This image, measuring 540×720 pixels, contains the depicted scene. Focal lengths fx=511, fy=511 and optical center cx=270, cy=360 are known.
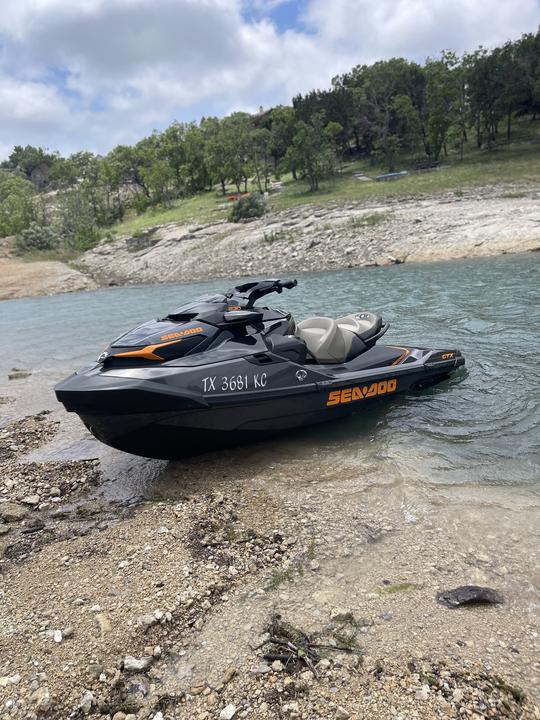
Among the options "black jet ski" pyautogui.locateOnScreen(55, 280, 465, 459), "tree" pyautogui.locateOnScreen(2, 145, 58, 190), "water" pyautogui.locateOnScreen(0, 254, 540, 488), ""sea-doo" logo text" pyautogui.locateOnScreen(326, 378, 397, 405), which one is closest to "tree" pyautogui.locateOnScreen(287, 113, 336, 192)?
"water" pyautogui.locateOnScreen(0, 254, 540, 488)

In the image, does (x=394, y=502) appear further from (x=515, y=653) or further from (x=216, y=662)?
(x=216, y=662)

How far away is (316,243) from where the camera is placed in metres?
29.0

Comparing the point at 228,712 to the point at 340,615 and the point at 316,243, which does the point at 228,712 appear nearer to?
the point at 340,615

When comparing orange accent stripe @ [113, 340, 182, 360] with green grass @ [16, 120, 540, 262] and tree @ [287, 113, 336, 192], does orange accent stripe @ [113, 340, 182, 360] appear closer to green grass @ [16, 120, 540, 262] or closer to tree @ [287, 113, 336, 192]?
green grass @ [16, 120, 540, 262]

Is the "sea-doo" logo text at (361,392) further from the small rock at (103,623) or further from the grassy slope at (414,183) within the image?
the grassy slope at (414,183)

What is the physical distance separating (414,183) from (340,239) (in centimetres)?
1360

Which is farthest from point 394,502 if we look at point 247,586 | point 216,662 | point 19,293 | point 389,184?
point 389,184

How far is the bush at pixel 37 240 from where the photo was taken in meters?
45.6

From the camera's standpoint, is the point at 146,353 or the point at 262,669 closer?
the point at 262,669

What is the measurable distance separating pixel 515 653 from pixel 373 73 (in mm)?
63367

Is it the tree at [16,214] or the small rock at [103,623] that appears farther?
the tree at [16,214]

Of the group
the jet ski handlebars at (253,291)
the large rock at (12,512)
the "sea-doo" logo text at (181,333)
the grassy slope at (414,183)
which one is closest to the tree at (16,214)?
the grassy slope at (414,183)

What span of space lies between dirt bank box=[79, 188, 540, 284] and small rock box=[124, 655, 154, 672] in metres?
22.5

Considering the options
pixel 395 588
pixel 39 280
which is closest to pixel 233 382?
pixel 395 588
